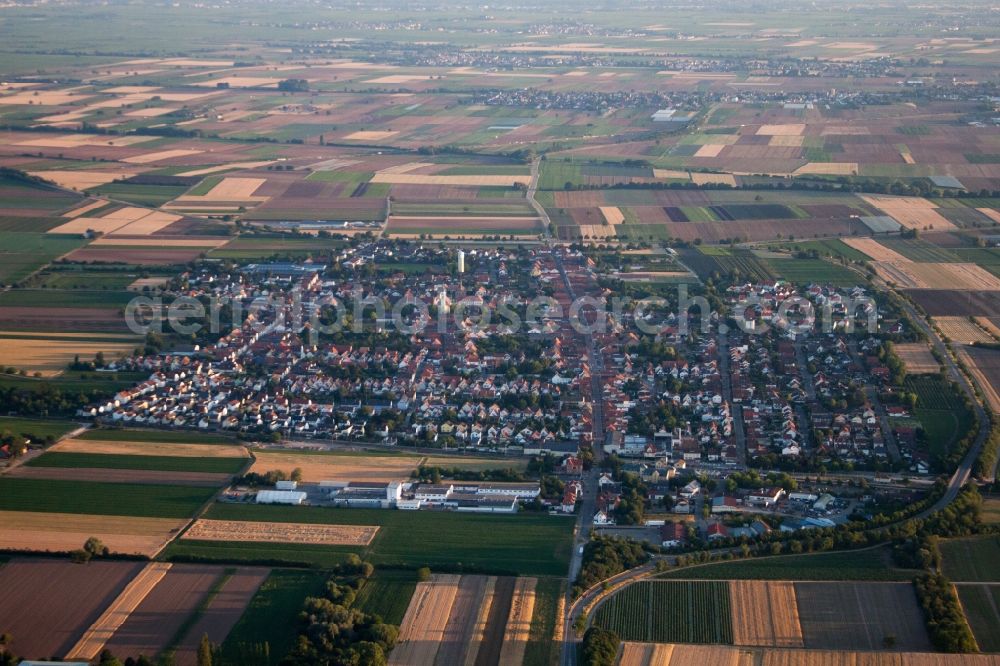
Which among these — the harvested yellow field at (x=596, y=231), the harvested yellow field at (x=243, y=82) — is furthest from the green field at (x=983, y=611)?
the harvested yellow field at (x=243, y=82)

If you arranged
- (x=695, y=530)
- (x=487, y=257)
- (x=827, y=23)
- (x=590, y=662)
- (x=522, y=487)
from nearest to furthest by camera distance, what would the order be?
1. (x=590, y=662)
2. (x=695, y=530)
3. (x=522, y=487)
4. (x=487, y=257)
5. (x=827, y=23)

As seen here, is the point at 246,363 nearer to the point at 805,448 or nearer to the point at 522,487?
the point at 522,487

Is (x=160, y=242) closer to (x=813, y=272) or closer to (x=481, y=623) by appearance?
(x=813, y=272)

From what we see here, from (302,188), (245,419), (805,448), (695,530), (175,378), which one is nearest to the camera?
(695,530)

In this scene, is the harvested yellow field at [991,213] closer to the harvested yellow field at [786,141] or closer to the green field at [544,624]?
the harvested yellow field at [786,141]

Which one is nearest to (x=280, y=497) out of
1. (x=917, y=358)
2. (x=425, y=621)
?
(x=425, y=621)

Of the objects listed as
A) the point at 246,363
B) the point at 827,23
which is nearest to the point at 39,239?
the point at 246,363
